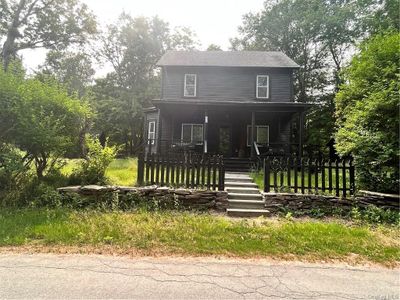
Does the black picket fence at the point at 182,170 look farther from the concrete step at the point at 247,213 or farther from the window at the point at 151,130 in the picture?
the window at the point at 151,130

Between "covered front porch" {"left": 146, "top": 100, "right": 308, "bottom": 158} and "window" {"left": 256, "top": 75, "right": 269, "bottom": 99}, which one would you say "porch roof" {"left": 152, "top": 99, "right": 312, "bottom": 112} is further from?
"window" {"left": 256, "top": 75, "right": 269, "bottom": 99}

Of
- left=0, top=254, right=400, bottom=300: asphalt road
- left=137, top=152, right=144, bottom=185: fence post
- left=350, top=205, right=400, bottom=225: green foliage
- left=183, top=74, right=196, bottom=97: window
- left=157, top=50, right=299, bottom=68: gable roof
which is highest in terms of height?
left=157, top=50, right=299, bottom=68: gable roof

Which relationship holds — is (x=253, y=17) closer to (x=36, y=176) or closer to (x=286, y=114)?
(x=286, y=114)

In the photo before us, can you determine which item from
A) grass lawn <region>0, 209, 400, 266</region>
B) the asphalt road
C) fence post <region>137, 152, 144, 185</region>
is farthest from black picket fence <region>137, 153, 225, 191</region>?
the asphalt road

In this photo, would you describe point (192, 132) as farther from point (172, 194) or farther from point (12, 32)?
point (12, 32)

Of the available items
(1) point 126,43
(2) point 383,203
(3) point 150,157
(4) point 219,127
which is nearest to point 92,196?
(3) point 150,157

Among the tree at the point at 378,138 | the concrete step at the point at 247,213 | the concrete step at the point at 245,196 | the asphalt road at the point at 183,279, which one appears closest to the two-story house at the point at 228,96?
the tree at the point at 378,138

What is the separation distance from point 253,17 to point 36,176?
32.9m

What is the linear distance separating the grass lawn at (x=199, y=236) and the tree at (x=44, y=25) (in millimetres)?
23090

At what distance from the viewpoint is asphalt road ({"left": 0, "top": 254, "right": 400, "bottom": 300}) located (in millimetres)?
3055

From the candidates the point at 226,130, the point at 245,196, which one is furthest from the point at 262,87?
the point at 245,196

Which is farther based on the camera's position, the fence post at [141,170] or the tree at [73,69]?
the tree at [73,69]

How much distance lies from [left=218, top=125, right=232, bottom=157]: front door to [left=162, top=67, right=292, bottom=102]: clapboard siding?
2054 mm

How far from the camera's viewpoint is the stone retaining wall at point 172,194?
693 cm
